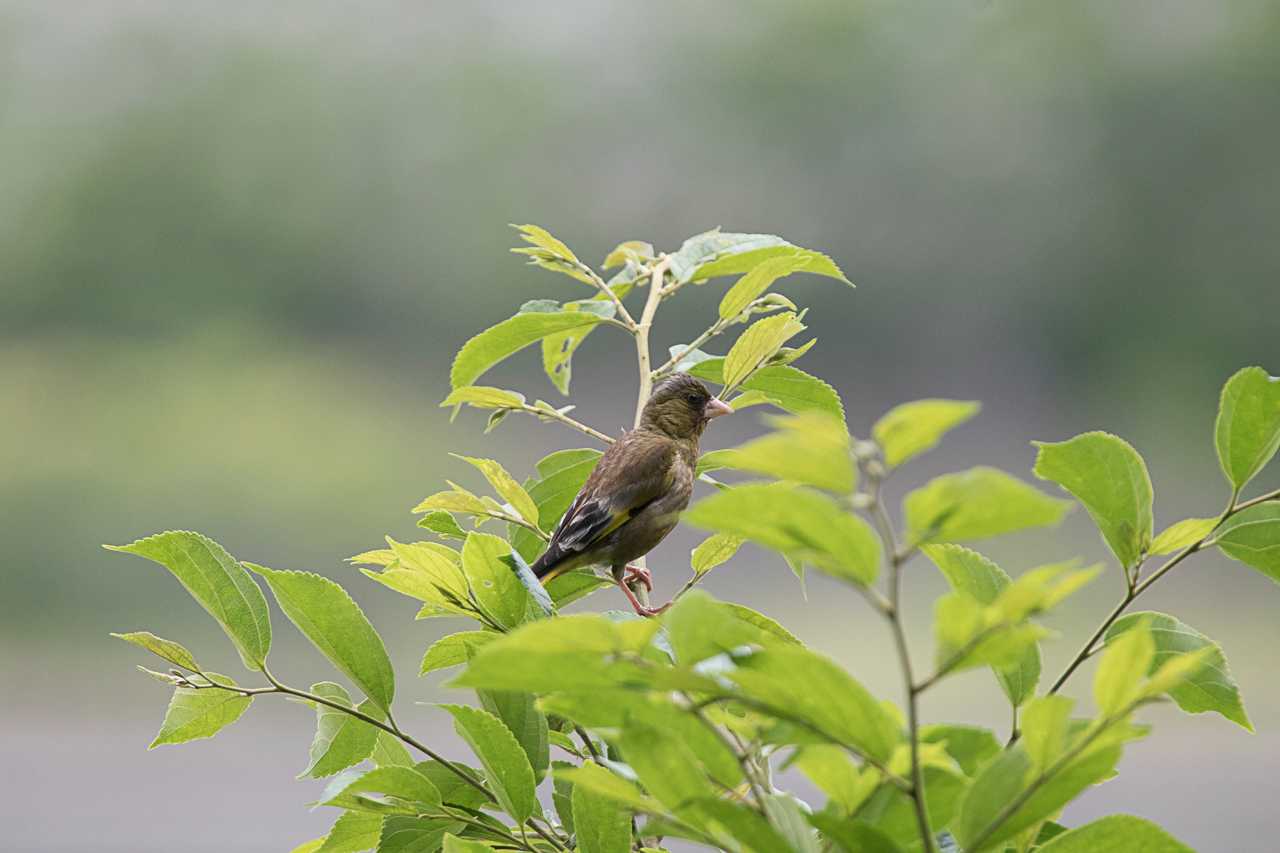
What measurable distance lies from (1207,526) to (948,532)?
0.39ft

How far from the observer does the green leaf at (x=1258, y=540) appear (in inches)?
9.8

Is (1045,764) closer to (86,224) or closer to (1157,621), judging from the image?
(1157,621)

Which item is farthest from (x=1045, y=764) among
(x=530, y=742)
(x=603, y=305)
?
(x=603, y=305)

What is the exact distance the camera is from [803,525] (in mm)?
157

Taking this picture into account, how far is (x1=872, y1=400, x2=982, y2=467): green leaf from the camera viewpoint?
150mm

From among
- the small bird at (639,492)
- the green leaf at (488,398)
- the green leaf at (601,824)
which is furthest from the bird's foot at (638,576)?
the green leaf at (601,824)

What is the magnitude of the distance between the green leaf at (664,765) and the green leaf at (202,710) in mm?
147

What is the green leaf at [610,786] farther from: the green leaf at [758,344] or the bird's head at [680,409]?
the bird's head at [680,409]

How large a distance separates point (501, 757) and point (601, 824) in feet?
0.08

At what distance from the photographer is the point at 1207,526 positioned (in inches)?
9.7

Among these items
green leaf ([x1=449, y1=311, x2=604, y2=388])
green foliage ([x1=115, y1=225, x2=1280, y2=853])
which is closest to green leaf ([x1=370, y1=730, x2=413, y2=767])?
green foliage ([x1=115, y1=225, x2=1280, y2=853])

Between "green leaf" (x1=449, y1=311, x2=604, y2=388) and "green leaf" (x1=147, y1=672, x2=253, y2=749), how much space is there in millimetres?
115

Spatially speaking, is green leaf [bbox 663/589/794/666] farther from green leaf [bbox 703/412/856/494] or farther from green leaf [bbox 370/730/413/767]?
green leaf [bbox 370/730/413/767]

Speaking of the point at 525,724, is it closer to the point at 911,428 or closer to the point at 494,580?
the point at 494,580
